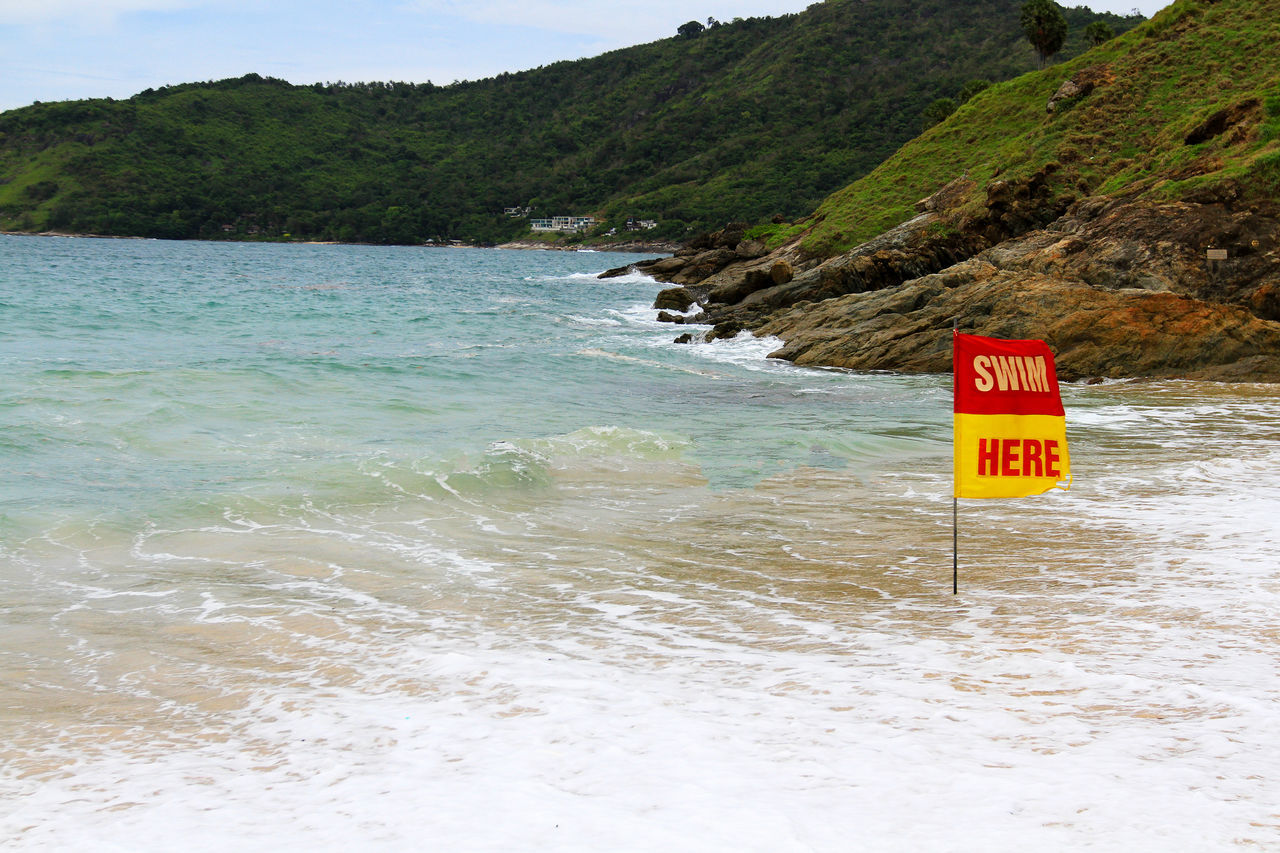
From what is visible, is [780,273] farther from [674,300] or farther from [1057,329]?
[1057,329]

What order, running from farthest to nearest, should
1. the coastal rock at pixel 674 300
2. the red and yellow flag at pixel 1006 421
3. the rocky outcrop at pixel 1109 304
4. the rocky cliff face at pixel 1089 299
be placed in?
the coastal rock at pixel 674 300, the rocky cliff face at pixel 1089 299, the rocky outcrop at pixel 1109 304, the red and yellow flag at pixel 1006 421

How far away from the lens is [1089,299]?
859 inches

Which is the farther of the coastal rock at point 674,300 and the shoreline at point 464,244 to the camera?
the shoreline at point 464,244

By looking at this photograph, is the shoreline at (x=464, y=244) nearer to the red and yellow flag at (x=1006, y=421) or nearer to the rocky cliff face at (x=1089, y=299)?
the rocky cliff face at (x=1089, y=299)

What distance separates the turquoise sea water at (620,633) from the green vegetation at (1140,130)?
41.0 ft

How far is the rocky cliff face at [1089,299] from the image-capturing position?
20.3 meters

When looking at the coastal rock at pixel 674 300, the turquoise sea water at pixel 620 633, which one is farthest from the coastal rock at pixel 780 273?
the turquoise sea water at pixel 620 633

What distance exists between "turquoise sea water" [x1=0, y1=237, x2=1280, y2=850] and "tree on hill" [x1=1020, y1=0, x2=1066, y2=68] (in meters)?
45.8

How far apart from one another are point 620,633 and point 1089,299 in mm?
18917

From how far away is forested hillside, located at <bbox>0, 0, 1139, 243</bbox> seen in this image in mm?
133375

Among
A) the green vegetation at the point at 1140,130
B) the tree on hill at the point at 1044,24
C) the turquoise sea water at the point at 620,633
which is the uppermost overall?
the tree on hill at the point at 1044,24

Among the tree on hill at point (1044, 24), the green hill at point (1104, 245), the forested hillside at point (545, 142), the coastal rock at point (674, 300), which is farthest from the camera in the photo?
the forested hillside at point (545, 142)

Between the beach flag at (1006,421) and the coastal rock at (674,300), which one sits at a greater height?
the coastal rock at (674,300)

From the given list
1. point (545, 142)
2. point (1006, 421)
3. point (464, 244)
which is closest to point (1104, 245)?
point (1006, 421)
